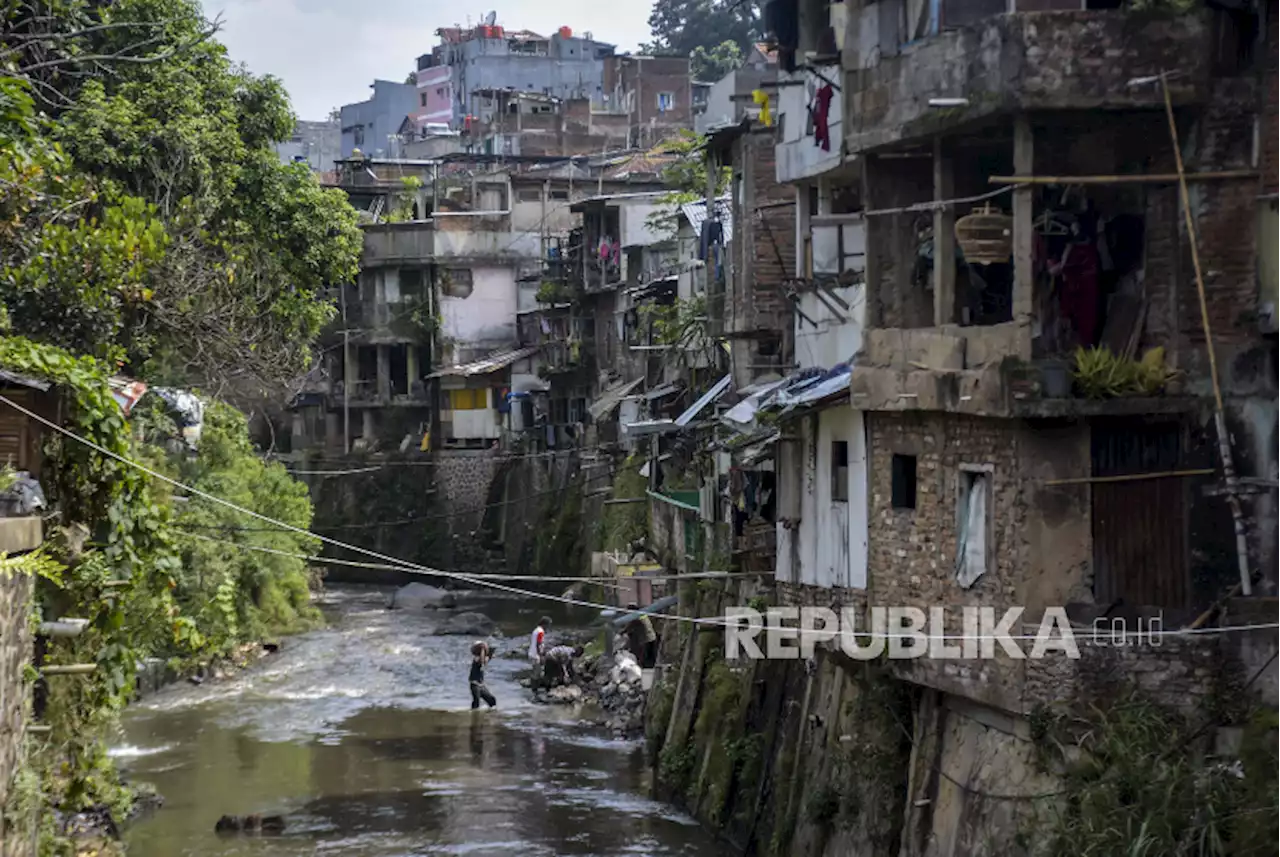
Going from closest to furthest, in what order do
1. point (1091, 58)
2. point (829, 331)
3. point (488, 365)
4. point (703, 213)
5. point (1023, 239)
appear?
1. point (1091, 58)
2. point (1023, 239)
3. point (829, 331)
4. point (703, 213)
5. point (488, 365)

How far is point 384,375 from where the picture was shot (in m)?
63.1

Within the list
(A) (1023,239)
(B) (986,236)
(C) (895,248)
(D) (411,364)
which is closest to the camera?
(A) (1023,239)

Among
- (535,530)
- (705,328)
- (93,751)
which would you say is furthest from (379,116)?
(93,751)

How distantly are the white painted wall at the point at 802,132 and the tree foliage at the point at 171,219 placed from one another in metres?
8.39

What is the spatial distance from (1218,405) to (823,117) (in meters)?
8.24

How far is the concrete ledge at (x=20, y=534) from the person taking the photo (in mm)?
14969

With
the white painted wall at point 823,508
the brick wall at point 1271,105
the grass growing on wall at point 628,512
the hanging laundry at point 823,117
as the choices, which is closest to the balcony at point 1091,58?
the brick wall at point 1271,105

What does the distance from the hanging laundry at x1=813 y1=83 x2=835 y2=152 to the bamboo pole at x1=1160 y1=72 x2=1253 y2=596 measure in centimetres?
674

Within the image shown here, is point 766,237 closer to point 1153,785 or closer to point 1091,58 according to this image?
point 1091,58

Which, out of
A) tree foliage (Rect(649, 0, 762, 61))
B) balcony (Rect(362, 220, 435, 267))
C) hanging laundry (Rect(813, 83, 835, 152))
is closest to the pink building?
tree foliage (Rect(649, 0, 762, 61))

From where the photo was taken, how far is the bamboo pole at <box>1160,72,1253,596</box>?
1647 centimetres

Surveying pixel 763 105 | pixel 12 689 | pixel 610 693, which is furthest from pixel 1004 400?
pixel 610 693

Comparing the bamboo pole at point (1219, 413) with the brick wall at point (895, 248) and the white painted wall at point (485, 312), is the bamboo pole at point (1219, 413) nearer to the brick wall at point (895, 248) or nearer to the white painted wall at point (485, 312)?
the brick wall at point (895, 248)

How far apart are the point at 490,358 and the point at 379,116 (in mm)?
35054
